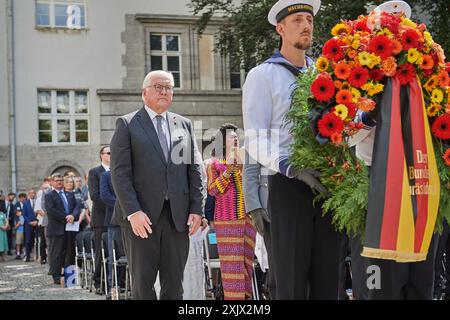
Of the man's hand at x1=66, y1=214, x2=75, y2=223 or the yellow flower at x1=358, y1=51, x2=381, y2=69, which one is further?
the man's hand at x1=66, y1=214, x2=75, y2=223

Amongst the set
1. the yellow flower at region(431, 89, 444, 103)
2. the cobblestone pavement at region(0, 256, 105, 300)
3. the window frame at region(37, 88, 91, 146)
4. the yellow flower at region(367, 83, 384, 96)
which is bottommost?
the cobblestone pavement at region(0, 256, 105, 300)

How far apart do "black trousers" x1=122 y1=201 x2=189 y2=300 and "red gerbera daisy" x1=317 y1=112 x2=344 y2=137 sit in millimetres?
2088

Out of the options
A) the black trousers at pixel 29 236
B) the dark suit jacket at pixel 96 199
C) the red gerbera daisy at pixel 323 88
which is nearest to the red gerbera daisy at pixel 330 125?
the red gerbera daisy at pixel 323 88

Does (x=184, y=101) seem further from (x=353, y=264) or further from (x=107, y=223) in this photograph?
(x=353, y=264)

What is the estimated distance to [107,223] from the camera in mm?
10703

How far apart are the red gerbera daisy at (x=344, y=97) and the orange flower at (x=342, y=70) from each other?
8cm

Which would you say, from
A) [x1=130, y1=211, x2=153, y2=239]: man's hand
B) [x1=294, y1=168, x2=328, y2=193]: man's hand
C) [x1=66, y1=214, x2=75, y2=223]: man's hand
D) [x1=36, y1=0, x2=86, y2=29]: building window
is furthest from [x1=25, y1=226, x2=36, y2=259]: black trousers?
[x1=294, y1=168, x2=328, y2=193]: man's hand

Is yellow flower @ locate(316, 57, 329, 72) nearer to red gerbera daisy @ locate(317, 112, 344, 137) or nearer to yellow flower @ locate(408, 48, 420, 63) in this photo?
red gerbera daisy @ locate(317, 112, 344, 137)

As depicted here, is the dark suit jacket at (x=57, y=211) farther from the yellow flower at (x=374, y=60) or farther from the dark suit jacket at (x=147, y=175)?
the yellow flower at (x=374, y=60)

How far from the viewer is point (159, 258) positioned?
5648 mm

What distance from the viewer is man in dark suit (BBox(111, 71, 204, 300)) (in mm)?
5539

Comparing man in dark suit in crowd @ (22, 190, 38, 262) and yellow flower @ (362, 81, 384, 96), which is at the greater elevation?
yellow flower @ (362, 81, 384, 96)

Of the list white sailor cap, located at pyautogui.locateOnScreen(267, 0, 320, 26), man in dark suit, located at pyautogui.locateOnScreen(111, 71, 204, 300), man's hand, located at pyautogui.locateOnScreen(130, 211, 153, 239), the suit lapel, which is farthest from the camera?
the suit lapel

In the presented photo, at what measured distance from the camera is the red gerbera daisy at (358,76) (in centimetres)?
391
